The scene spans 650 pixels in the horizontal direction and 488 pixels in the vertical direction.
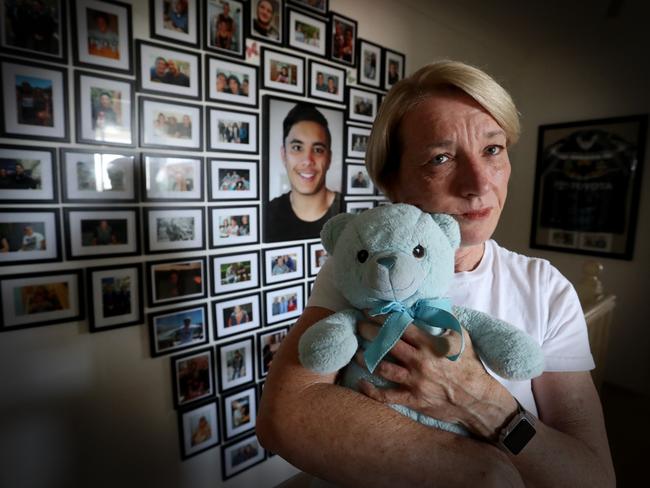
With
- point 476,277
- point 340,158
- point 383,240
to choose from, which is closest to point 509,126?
point 476,277

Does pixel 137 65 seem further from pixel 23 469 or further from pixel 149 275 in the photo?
pixel 23 469

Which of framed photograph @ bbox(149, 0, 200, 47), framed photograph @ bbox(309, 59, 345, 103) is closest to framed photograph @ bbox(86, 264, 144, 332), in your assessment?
framed photograph @ bbox(149, 0, 200, 47)

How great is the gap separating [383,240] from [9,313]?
45.6 inches

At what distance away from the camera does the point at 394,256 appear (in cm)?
54

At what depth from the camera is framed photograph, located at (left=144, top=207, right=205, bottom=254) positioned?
128cm

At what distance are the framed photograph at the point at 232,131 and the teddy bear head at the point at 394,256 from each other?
988 millimetres

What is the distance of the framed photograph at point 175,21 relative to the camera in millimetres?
1229

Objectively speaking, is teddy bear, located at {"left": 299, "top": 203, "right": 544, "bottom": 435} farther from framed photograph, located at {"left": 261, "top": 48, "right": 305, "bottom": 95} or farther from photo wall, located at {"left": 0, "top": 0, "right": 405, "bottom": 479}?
framed photograph, located at {"left": 261, "top": 48, "right": 305, "bottom": 95}

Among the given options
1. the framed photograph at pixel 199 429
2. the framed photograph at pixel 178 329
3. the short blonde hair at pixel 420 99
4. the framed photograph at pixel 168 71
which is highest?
the framed photograph at pixel 168 71

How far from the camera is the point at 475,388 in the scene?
24.0 inches

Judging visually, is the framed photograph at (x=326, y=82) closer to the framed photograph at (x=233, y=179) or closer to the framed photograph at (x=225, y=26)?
the framed photograph at (x=225, y=26)

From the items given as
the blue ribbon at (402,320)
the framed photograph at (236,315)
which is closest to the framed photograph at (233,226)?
the framed photograph at (236,315)

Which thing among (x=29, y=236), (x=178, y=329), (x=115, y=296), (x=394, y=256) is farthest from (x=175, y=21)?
(x=394, y=256)

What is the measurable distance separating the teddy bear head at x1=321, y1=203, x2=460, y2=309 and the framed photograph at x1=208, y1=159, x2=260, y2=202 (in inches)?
37.6
